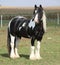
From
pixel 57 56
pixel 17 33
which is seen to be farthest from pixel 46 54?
pixel 17 33

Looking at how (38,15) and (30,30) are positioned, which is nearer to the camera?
(38,15)

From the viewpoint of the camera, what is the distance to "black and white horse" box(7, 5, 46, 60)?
11.7 metres

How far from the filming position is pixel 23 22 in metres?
12.5

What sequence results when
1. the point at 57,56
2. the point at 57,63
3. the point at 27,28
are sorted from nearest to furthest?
the point at 57,63, the point at 27,28, the point at 57,56

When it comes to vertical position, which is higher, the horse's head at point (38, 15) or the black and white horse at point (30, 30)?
the horse's head at point (38, 15)

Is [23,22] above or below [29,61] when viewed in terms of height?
above

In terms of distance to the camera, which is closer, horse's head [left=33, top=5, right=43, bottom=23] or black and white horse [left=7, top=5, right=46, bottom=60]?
horse's head [left=33, top=5, right=43, bottom=23]

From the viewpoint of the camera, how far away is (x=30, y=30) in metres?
12.0

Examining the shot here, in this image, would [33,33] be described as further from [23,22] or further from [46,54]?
[46,54]

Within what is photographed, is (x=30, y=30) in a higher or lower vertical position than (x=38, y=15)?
lower

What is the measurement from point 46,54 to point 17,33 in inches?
70.6

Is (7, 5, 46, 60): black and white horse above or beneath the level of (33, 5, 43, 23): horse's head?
beneath

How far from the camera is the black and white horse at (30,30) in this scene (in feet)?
38.3

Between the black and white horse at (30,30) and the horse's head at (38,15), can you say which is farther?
the black and white horse at (30,30)
